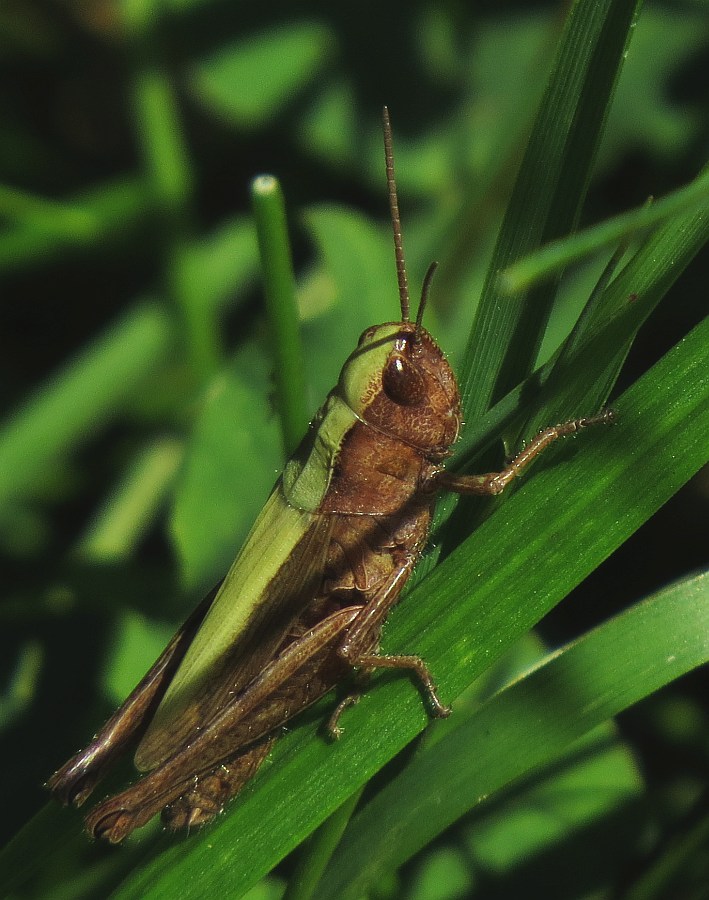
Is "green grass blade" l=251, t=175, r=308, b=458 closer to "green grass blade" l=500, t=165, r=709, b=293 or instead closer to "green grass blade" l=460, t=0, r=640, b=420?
"green grass blade" l=460, t=0, r=640, b=420

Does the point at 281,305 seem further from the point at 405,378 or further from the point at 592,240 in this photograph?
the point at 592,240

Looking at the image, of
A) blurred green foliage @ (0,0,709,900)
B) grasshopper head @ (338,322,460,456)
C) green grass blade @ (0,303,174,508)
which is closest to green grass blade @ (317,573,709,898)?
blurred green foliage @ (0,0,709,900)

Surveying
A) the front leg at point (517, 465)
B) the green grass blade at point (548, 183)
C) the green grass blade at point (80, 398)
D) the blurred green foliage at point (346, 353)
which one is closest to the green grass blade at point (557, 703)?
the blurred green foliage at point (346, 353)

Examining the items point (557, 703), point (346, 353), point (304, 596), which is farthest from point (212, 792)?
point (346, 353)

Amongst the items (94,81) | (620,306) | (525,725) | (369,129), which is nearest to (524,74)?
(369,129)

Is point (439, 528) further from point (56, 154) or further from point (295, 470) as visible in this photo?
point (56, 154)
